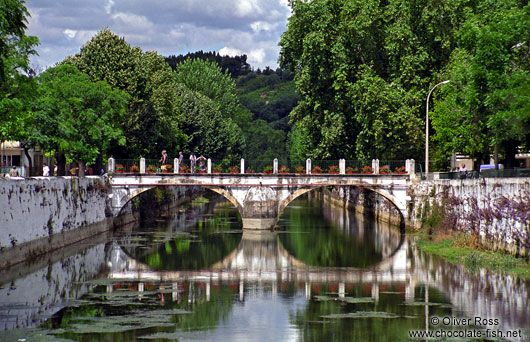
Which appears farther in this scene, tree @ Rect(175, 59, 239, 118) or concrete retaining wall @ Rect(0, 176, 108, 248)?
tree @ Rect(175, 59, 239, 118)

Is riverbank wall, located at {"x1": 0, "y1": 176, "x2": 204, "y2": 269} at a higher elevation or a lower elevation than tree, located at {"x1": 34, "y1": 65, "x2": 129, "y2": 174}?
lower

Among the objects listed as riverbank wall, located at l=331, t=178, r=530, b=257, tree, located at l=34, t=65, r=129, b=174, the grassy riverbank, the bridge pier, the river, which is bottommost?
the river

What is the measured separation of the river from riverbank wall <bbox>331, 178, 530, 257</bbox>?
3.21 metres

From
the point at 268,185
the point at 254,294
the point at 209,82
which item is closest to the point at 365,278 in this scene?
→ the point at 254,294

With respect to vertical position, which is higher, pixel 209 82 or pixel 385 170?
pixel 209 82

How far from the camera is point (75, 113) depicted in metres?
63.5

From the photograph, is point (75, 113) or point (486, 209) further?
point (75, 113)

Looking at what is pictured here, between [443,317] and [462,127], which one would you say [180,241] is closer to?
[462,127]

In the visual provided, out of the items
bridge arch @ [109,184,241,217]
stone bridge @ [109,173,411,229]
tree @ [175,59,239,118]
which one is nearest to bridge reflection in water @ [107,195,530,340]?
stone bridge @ [109,173,411,229]

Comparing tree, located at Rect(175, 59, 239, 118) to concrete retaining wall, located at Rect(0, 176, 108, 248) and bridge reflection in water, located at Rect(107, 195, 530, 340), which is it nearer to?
concrete retaining wall, located at Rect(0, 176, 108, 248)

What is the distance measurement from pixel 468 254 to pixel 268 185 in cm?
2536

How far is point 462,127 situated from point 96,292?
35583mm

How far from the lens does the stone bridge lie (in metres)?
64.9

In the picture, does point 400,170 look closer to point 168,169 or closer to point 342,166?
point 342,166
